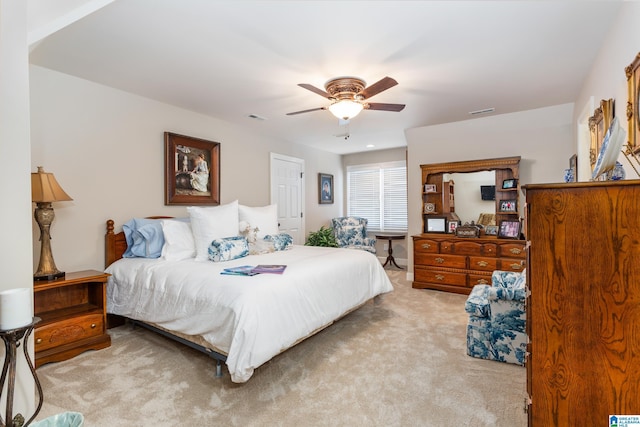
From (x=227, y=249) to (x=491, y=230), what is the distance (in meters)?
3.52

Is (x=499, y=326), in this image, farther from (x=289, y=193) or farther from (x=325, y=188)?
(x=325, y=188)

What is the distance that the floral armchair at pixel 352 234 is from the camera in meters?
5.73

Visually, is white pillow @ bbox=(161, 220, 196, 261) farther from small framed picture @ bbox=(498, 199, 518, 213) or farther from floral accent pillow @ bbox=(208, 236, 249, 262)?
small framed picture @ bbox=(498, 199, 518, 213)

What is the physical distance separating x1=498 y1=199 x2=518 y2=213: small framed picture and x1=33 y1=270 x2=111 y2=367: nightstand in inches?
181

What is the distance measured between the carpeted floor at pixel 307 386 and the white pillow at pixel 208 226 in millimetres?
872

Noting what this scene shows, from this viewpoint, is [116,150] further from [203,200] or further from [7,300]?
[7,300]

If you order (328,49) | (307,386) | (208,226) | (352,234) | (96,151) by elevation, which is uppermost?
(328,49)

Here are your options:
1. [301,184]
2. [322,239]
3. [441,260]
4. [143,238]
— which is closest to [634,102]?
[441,260]

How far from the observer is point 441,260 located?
4309mm

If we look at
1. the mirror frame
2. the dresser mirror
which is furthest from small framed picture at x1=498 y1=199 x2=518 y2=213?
the mirror frame

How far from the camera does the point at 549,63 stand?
8.66 feet

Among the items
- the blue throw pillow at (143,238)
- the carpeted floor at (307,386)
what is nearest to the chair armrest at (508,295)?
the carpeted floor at (307,386)

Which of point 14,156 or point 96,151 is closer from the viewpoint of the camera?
point 14,156

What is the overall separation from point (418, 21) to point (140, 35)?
189 cm
